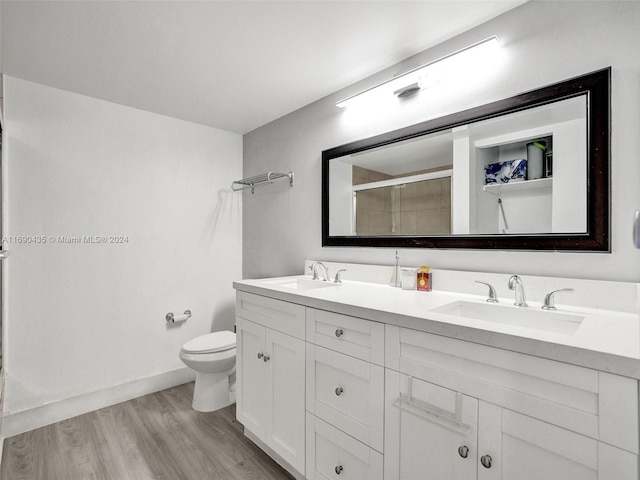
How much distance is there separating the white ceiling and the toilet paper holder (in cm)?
168

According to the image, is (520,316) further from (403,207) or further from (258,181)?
(258,181)

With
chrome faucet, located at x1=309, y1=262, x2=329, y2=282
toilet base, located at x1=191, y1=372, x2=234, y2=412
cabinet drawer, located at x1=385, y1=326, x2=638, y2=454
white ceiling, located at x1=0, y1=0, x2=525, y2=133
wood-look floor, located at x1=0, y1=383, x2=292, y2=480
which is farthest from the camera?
toilet base, located at x1=191, y1=372, x2=234, y2=412

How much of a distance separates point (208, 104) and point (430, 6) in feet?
5.51

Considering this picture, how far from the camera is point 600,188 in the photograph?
120 centimetres

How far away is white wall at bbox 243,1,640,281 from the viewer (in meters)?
1.16

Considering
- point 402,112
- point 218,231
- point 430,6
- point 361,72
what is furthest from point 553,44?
point 218,231

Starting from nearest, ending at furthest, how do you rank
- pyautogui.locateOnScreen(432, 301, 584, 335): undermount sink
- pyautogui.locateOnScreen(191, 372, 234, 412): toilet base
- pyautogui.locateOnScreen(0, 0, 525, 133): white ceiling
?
pyautogui.locateOnScreen(432, 301, 584, 335): undermount sink, pyautogui.locateOnScreen(0, 0, 525, 133): white ceiling, pyautogui.locateOnScreen(191, 372, 234, 412): toilet base

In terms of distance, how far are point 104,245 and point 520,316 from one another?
262cm

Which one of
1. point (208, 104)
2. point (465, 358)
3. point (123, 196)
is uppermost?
point (208, 104)

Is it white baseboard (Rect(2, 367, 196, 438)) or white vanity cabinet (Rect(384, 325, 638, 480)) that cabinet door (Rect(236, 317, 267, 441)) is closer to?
white vanity cabinet (Rect(384, 325, 638, 480))

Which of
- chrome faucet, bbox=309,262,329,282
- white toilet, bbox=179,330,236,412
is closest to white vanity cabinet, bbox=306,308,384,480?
chrome faucet, bbox=309,262,329,282

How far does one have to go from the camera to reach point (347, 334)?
130 centimetres

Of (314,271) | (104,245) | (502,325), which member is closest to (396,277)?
(314,271)

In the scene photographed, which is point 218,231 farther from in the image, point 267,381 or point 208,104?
point 267,381
